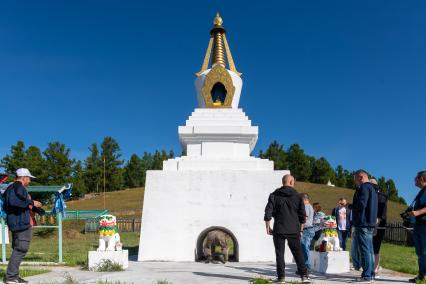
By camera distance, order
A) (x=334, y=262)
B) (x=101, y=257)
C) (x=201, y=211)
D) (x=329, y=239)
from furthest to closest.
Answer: (x=201, y=211)
(x=101, y=257)
(x=329, y=239)
(x=334, y=262)

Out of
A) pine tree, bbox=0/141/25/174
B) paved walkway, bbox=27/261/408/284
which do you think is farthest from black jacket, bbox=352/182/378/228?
pine tree, bbox=0/141/25/174

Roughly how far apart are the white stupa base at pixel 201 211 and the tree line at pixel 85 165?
98.8 ft

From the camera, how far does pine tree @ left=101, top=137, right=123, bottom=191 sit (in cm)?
6122

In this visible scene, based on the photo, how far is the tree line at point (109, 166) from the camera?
47.2m

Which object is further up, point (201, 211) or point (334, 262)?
point (201, 211)

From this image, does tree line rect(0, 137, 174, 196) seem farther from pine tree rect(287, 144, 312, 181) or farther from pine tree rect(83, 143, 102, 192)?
pine tree rect(287, 144, 312, 181)

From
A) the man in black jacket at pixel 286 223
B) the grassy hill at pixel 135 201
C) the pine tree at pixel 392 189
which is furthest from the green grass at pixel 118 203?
the pine tree at pixel 392 189

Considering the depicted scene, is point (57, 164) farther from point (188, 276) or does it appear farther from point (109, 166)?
point (188, 276)

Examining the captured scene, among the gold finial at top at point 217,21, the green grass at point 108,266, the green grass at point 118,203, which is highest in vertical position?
the gold finial at top at point 217,21

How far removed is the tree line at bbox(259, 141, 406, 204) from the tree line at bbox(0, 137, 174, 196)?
20038mm

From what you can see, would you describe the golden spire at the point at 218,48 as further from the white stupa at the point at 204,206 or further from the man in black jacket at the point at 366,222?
the man in black jacket at the point at 366,222

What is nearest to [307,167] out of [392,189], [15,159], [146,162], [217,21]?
[392,189]

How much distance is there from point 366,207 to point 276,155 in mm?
62621

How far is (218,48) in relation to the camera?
1578 cm
